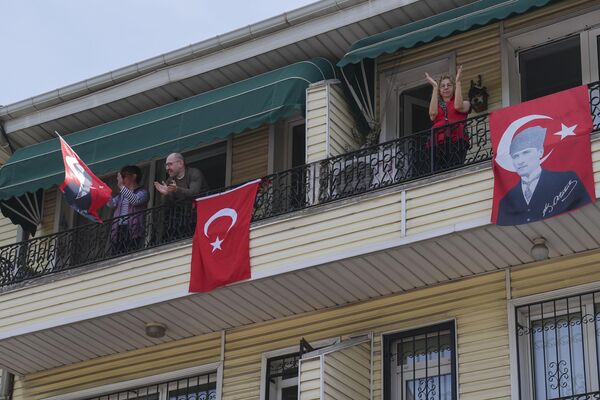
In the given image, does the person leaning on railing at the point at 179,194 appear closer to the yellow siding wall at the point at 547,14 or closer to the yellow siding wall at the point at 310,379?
the yellow siding wall at the point at 310,379

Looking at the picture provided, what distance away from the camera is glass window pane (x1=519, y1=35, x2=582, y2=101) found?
22.3 m

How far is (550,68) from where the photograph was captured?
2258 centimetres

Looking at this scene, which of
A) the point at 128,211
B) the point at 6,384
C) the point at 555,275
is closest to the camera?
the point at 555,275

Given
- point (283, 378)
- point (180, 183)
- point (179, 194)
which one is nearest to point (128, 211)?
point (180, 183)

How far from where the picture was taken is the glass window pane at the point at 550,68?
73.3ft

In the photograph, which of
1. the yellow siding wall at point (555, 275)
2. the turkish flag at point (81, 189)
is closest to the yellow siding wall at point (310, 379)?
the yellow siding wall at point (555, 275)

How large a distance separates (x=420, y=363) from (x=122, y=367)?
16.9 feet

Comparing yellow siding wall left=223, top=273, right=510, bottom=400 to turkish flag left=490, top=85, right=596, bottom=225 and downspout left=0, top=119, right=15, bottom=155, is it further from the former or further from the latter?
downspout left=0, top=119, right=15, bottom=155

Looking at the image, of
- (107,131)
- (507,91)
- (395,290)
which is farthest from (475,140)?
(107,131)

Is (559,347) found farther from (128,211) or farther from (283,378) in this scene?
(128,211)

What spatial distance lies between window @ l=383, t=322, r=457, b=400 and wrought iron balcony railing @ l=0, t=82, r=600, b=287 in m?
2.16

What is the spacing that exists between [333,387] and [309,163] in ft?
12.0

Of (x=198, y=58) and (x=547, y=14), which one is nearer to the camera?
(x=547, y=14)

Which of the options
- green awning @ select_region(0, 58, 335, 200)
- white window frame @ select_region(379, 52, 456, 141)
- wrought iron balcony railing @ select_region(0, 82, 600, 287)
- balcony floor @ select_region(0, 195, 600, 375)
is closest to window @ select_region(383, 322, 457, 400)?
balcony floor @ select_region(0, 195, 600, 375)
